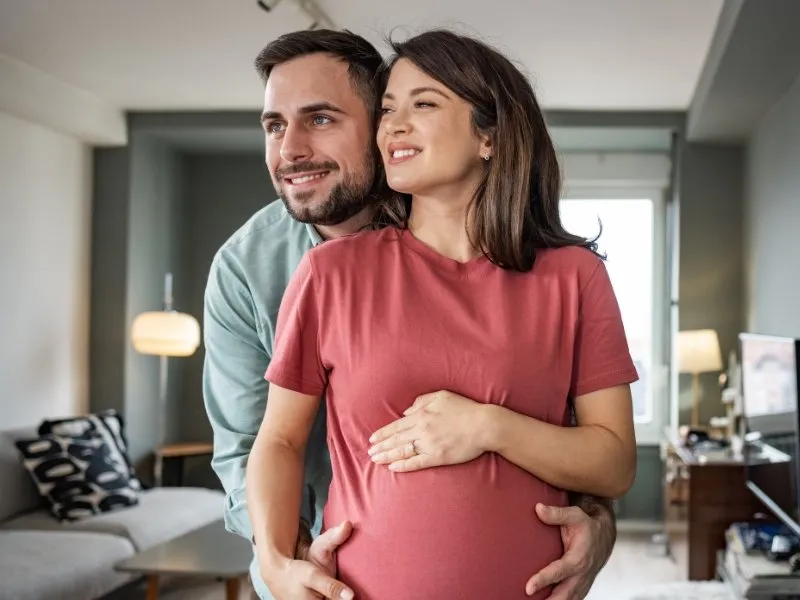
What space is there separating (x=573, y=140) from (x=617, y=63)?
166 centimetres

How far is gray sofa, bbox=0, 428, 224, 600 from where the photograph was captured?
4023mm

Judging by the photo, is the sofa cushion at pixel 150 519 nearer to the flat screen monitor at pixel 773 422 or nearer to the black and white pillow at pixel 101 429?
the black and white pillow at pixel 101 429

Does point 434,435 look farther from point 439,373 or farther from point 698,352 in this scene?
point 698,352

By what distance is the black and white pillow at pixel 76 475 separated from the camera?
197 inches

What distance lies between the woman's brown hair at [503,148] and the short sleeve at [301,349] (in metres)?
0.23

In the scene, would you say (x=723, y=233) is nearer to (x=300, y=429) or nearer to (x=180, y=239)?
(x=180, y=239)

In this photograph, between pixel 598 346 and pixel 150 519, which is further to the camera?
pixel 150 519

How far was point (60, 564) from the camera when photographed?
4.17 metres

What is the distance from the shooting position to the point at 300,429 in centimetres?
132

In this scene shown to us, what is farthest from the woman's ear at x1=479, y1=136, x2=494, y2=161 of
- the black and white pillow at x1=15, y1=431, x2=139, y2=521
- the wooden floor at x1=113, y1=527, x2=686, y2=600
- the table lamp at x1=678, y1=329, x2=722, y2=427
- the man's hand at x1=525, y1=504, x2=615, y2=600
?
the table lamp at x1=678, y1=329, x2=722, y2=427

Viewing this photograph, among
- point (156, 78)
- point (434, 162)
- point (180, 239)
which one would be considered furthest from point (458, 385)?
point (180, 239)

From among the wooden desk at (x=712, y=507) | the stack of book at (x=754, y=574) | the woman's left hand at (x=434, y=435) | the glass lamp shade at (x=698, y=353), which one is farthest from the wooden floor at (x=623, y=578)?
the woman's left hand at (x=434, y=435)

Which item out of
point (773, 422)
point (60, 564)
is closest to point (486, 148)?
point (773, 422)

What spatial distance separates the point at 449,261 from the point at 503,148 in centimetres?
16
